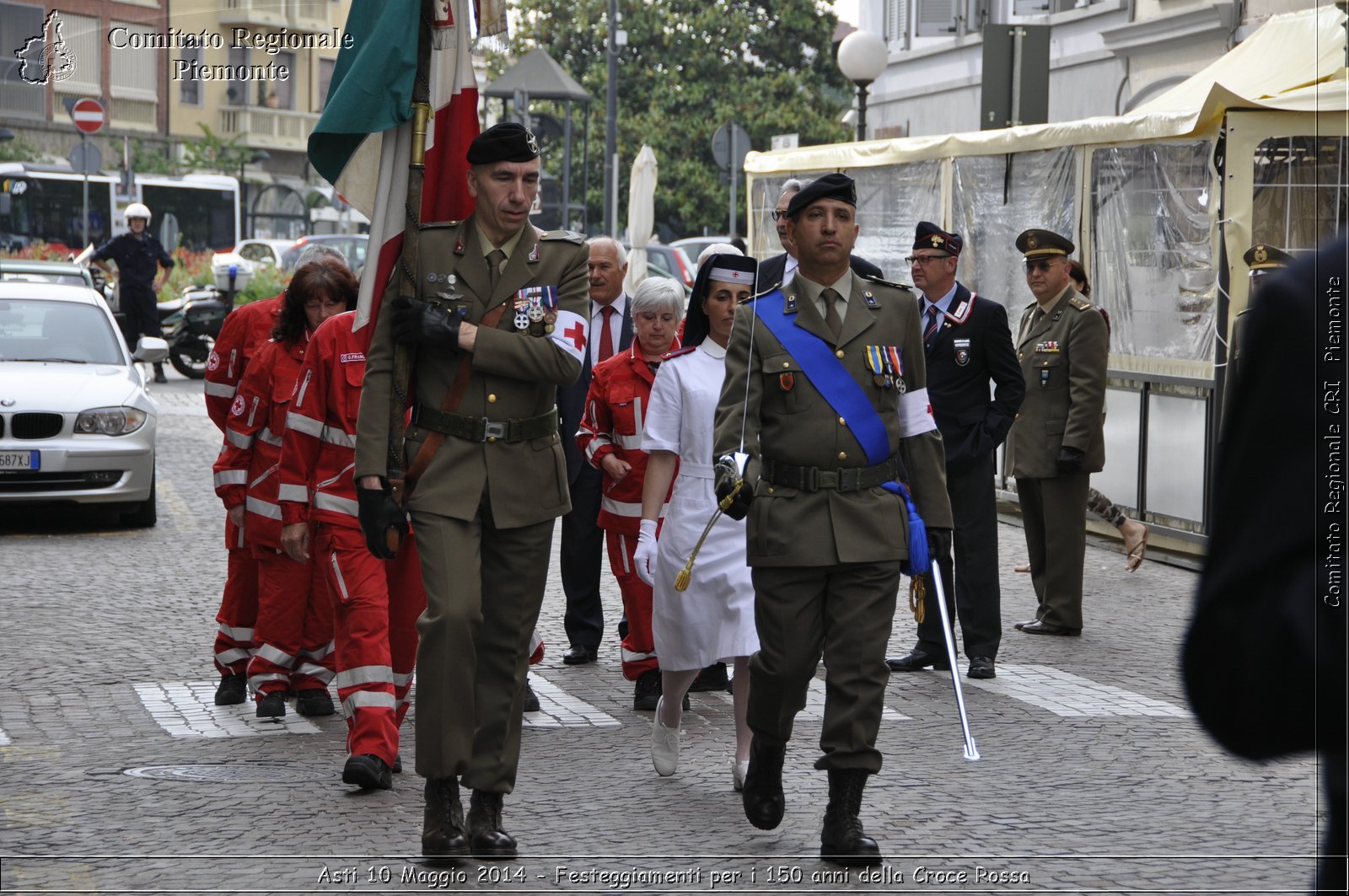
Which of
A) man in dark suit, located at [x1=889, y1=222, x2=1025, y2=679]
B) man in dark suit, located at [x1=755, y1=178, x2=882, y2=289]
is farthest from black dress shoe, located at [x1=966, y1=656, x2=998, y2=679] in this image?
man in dark suit, located at [x1=755, y1=178, x2=882, y2=289]

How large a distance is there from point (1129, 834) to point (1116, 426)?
8146 millimetres

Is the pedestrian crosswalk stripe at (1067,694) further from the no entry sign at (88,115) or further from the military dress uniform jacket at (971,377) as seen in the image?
the no entry sign at (88,115)

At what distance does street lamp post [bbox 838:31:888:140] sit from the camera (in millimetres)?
20578

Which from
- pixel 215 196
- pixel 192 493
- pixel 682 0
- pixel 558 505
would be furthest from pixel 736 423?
pixel 682 0

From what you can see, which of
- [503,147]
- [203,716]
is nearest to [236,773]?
[203,716]

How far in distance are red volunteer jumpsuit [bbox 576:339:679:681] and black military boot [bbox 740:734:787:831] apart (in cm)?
225

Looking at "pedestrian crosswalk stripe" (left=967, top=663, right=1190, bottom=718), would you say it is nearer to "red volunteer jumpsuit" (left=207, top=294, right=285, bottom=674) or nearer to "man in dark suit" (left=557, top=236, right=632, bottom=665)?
"man in dark suit" (left=557, top=236, right=632, bottom=665)

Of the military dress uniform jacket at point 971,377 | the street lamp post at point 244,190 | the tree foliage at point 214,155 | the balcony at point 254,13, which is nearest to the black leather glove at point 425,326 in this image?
the military dress uniform jacket at point 971,377

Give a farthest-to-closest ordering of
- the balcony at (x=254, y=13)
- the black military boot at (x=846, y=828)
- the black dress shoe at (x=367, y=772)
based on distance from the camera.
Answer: the balcony at (x=254, y=13), the black dress shoe at (x=367, y=772), the black military boot at (x=846, y=828)

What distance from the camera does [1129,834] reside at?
19.0 ft

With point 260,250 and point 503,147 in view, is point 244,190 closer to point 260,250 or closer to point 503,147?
point 260,250

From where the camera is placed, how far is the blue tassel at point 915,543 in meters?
5.57

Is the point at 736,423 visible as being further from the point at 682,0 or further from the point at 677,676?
the point at 682,0

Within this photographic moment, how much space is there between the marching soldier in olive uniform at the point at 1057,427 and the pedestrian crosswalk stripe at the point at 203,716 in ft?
14.9
